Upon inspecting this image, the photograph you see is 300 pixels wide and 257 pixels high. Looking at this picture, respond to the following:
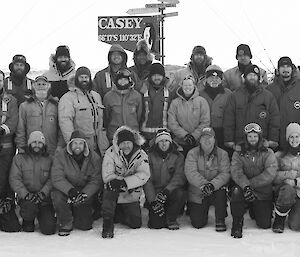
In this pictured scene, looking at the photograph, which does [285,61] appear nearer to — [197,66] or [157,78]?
[197,66]

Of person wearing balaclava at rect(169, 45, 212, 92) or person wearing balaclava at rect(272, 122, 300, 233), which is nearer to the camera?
person wearing balaclava at rect(272, 122, 300, 233)

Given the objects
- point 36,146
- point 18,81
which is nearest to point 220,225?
point 36,146

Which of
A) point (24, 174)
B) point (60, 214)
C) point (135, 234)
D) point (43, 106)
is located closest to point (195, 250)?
point (135, 234)

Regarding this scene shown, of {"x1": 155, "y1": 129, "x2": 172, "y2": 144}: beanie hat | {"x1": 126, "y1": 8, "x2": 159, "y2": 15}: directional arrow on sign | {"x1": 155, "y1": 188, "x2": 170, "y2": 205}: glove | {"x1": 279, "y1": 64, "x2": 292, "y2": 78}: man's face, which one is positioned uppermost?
{"x1": 126, "y1": 8, "x2": 159, "y2": 15}: directional arrow on sign

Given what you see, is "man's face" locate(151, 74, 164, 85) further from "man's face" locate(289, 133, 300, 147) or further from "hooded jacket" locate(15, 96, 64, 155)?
"man's face" locate(289, 133, 300, 147)

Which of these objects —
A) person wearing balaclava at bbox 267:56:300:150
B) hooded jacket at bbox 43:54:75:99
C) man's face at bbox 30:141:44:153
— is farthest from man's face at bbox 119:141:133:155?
person wearing balaclava at bbox 267:56:300:150

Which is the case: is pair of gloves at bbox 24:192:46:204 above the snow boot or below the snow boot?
above

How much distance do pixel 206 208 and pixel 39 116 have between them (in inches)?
102

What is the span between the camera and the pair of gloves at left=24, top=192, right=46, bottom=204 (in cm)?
627

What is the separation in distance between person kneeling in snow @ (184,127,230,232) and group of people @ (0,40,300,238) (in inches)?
0.5

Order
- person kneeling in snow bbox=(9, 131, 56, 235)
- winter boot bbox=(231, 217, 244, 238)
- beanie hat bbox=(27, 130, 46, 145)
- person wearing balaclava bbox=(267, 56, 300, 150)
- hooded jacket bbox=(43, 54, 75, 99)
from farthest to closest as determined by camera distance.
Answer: hooded jacket bbox=(43, 54, 75, 99) → person wearing balaclava bbox=(267, 56, 300, 150) → beanie hat bbox=(27, 130, 46, 145) → person kneeling in snow bbox=(9, 131, 56, 235) → winter boot bbox=(231, 217, 244, 238)

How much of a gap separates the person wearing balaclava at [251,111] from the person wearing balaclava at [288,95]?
0.35 meters

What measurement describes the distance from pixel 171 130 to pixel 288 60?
1.92 meters

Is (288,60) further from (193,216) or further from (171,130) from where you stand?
(193,216)
